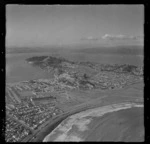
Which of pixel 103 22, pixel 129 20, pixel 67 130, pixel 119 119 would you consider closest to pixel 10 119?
pixel 67 130

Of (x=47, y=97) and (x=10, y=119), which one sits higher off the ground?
(x=47, y=97)

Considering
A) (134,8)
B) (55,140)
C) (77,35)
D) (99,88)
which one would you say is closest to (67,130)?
(55,140)

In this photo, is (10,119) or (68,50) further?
(68,50)

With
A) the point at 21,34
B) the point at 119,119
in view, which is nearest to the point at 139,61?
the point at 119,119

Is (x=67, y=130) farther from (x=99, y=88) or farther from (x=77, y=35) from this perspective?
(x=77, y=35)

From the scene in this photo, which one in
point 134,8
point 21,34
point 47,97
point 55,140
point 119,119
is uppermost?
point 134,8

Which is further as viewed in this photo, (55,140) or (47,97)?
(47,97)
